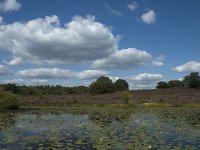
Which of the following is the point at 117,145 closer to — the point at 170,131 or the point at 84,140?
the point at 84,140

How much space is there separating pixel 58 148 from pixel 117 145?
359 cm

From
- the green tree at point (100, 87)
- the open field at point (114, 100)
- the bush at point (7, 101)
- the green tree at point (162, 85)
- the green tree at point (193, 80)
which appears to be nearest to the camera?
A: the bush at point (7, 101)

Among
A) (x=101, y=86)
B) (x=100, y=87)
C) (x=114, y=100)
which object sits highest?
(x=101, y=86)

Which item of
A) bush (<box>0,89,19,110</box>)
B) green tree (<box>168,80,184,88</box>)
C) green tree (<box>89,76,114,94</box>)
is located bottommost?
bush (<box>0,89,19,110</box>)

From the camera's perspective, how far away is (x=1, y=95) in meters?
58.1

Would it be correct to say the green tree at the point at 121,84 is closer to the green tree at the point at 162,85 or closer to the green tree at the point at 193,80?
the green tree at the point at 162,85

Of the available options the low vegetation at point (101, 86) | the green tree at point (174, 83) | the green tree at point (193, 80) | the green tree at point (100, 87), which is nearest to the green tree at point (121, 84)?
the low vegetation at point (101, 86)

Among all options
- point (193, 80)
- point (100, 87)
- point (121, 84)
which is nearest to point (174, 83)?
point (121, 84)

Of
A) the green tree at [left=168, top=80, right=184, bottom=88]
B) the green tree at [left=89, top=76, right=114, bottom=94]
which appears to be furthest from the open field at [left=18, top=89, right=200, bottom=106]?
the green tree at [left=168, top=80, right=184, bottom=88]

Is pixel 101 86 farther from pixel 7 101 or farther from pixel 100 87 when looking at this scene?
pixel 7 101

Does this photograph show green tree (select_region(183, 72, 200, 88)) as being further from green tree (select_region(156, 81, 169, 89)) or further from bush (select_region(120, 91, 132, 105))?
bush (select_region(120, 91, 132, 105))

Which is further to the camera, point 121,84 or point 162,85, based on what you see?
point 121,84

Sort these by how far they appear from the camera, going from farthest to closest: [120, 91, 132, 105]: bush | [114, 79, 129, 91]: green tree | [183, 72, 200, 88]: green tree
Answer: [114, 79, 129, 91]: green tree, [183, 72, 200, 88]: green tree, [120, 91, 132, 105]: bush

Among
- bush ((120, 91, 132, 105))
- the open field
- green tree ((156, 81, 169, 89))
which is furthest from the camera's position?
green tree ((156, 81, 169, 89))
